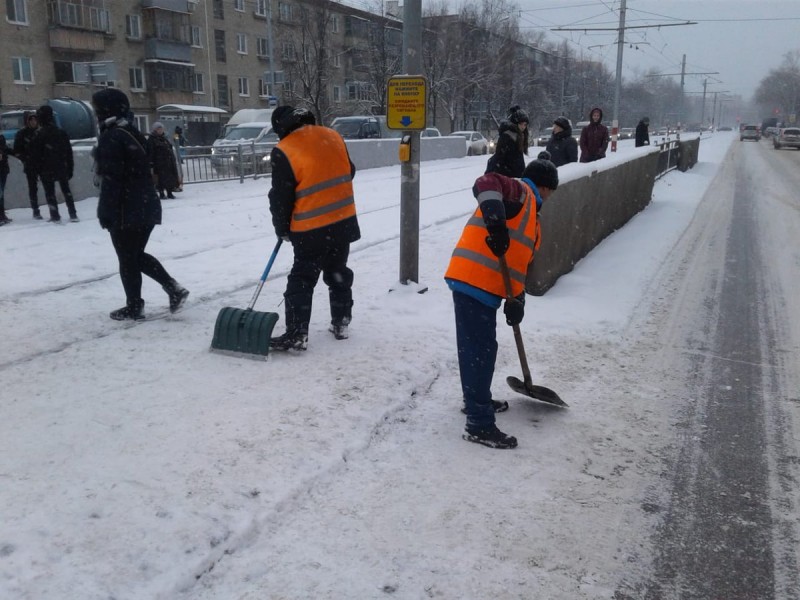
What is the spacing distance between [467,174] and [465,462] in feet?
61.4

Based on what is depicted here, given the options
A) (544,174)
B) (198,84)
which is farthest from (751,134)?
(544,174)

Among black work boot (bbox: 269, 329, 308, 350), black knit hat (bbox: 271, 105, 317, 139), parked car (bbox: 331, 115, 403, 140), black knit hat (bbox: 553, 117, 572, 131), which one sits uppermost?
parked car (bbox: 331, 115, 403, 140)

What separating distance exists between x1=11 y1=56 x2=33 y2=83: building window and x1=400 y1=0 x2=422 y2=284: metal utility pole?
36409 millimetres

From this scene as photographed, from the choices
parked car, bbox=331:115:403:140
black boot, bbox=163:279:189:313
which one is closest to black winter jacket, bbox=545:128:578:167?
black boot, bbox=163:279:189:313

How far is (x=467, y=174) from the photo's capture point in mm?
21703

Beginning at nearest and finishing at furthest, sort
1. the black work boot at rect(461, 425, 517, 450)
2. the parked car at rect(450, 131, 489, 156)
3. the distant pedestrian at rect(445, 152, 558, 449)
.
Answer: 1. the distant pedestrian at rect(445, 152, 558, 449)
2. the black work boot at rect(461, 425, 517, 450)
3. the parked car at rect(450, 131, 489, 156)

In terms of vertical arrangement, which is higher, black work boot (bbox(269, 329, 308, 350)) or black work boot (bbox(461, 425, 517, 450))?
black work boot (bbox(269, 329, 308, 350))

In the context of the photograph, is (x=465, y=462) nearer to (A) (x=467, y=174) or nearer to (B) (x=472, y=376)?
(B) (x=472, y=376)

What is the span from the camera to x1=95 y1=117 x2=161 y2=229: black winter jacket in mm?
5426

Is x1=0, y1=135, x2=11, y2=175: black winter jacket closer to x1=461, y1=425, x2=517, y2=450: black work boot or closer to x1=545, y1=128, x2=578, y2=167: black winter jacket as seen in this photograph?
x1=545, y1=128, x2=578, y2=167: black winter jacket

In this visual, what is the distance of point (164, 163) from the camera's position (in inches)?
562

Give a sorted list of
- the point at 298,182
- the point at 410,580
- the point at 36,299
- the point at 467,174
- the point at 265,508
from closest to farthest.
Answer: the point at 410,580 → the point at 265,508 → the point at 298,182 → the point at 36,299 → the point at 467,174

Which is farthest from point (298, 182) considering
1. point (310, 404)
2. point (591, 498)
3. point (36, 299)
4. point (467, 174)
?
point (467, 174)

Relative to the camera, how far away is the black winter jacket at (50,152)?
1095 centimetres
